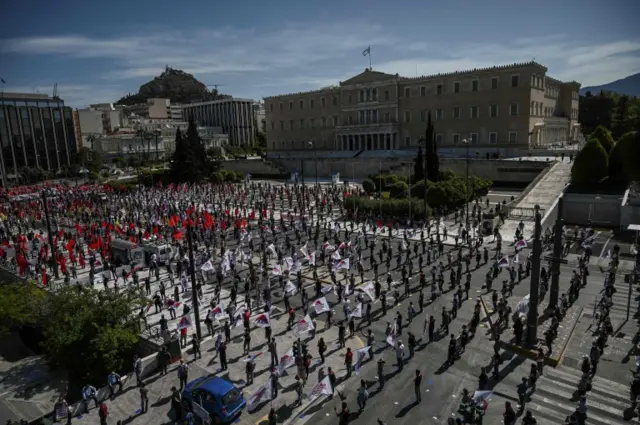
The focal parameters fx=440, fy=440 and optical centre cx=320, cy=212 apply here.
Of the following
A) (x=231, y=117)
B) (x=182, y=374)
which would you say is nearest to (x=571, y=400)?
(x=182, y=374)

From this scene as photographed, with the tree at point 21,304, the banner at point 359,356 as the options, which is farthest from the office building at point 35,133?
the banner at point 359,356

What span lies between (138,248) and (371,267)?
15.3m

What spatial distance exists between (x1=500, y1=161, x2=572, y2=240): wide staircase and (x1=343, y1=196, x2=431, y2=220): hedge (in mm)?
6728

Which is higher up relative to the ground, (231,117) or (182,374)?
(231,117)

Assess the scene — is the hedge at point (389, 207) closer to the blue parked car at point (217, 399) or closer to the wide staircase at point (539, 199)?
the wide staircase at point (539, 199)

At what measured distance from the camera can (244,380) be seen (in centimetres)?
1551

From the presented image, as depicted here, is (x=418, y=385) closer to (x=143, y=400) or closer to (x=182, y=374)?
(x=182, y=374)

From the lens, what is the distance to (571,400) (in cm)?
1329

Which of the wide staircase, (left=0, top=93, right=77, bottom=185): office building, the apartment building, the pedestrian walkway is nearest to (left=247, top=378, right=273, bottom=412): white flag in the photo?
the pedestrian walkway

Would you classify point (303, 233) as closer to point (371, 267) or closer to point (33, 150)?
point (371, 267)

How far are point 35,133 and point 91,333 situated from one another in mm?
106192

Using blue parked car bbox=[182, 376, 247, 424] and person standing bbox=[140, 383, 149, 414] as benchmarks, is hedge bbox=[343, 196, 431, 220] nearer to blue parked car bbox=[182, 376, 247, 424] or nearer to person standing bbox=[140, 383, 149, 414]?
blue parked car bbox=[182, 376, 247, 424]

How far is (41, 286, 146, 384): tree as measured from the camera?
16891mm

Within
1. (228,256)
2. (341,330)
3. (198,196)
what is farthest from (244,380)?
(198,196)
